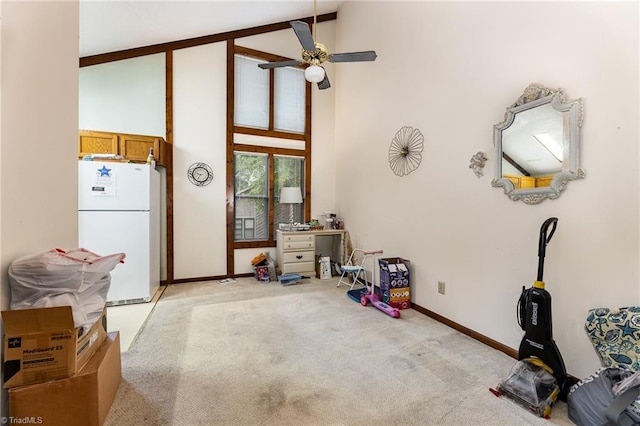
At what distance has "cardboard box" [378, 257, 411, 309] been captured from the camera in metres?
3.14

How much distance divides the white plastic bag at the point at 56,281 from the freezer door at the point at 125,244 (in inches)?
74.1

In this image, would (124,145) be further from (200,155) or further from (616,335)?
(616,335)

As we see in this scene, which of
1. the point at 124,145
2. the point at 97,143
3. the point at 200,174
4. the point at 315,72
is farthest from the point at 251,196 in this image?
the point at 315,72

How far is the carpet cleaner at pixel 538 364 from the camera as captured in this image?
5.32 feet

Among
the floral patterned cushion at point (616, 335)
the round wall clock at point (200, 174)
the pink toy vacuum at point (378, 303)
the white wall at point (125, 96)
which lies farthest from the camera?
the round wall clock at point (200, 174)

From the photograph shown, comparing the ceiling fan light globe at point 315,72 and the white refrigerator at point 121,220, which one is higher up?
the ceiling fan light globe at point 315,72

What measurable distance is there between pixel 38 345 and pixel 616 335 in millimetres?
2922

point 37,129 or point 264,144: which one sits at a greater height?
point 264,144

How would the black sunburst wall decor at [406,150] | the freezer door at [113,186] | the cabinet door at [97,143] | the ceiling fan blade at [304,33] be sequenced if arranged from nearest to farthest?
the ceiling fan blade at [304,33], the freezer door at [113,186], the black sunburst wall decor at [406,150], the cabinet door at [97,143]

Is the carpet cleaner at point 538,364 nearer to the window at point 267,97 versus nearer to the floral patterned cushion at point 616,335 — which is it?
the floral patterned cushion at point 616,335

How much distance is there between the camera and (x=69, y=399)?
1320 millimetres

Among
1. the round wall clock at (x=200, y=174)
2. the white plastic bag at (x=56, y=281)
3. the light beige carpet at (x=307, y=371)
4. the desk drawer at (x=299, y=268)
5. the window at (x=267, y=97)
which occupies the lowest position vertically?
the light beige carpet at (x=307, y=371)

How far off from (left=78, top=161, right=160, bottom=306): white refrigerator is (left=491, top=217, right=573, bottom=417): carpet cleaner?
360 centimetres

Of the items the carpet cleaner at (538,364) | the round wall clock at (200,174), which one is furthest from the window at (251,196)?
the carpet cleaner at (538,364)
